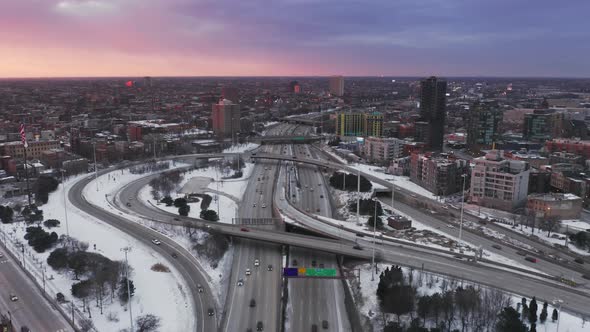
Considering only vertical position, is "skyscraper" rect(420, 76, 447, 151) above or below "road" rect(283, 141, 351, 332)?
above

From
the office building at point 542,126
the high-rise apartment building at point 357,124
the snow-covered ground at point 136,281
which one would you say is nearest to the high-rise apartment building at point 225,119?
the high-rise apartment building at point 357,124

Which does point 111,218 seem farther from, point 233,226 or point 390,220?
point 390,220

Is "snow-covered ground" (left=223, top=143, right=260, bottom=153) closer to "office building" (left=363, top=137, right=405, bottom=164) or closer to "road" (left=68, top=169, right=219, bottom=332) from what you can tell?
"office building" (left=363, top=137, right=405, bottom=164)

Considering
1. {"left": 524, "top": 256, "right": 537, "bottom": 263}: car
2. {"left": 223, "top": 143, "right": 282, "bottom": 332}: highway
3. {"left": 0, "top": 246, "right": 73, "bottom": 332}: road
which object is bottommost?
{"left": 223, "top": 143, "right": 282, "bottom": 332}: highway

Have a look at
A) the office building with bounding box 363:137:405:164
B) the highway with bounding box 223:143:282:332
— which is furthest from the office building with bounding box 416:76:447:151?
the highway with bounding box 223:143:282:332

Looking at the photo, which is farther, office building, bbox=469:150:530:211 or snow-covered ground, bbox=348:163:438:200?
snow-covered ground, bbox=348:163:438:200

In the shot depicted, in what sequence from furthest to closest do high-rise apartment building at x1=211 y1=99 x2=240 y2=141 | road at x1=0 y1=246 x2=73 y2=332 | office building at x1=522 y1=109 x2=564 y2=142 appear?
high-rise apartment building at x1=211 y1=99 x2=240 y2=141, office building at x1=522 y1=109 x2=564 y2=142, road at x1=0 y1=246 x2=73 y2=332


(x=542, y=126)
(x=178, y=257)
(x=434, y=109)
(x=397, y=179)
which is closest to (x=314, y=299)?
(x=178, y=257)

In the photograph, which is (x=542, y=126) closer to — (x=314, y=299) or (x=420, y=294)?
(x=420, y=294)
